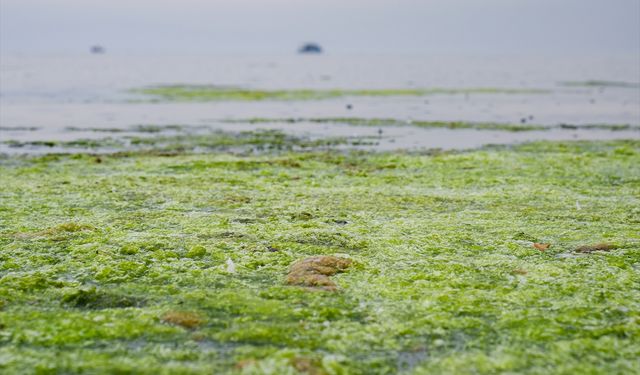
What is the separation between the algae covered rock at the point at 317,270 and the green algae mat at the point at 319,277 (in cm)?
4

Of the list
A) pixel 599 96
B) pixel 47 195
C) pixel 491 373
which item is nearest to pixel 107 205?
pixel 47 195

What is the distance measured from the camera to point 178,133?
34188 mm

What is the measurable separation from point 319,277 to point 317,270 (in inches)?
10.9

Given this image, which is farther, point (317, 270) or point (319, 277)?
point (317, 270)

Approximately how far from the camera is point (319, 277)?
386 inches

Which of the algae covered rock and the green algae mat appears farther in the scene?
the algae covered rock

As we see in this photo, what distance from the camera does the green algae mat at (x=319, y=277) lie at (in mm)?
7363

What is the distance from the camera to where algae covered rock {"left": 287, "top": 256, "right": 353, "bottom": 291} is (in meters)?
9.62

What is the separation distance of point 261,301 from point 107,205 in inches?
299

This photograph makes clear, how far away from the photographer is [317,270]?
10062mm

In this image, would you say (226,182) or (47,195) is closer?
(47,195)

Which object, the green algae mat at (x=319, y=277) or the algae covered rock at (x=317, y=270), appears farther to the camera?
the algae covered rock at (x=317, y=270)

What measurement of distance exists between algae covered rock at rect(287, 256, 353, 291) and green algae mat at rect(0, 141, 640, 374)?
4 centimetres

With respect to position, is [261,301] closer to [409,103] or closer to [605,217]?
[605,217]
